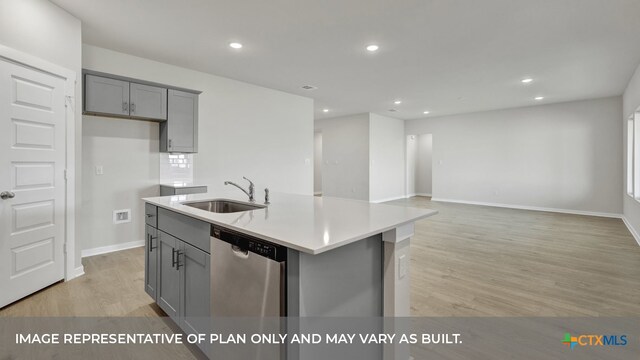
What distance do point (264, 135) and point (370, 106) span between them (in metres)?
3.10

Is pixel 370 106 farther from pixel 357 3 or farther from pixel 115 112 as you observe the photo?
pixel 115 112

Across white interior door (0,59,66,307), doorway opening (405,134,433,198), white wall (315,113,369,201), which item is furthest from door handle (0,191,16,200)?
doorway opening (405,134,433,198)

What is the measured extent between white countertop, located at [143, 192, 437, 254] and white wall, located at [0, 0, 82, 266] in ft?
6.24

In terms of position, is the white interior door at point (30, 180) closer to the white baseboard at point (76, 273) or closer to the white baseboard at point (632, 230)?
the white baseboard at point (76, 273)

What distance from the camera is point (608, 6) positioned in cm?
272

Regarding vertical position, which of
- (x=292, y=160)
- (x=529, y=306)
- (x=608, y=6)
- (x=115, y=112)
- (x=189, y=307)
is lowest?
(x=529, y=306)

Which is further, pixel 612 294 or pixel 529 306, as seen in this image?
pixel 612 294

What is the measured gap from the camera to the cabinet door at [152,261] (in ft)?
7.25

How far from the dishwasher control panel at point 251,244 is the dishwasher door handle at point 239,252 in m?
0.01

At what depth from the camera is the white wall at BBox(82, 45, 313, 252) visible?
3750 mm

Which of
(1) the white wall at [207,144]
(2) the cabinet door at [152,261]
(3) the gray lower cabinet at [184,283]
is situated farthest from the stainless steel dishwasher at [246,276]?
(1) the white wall at [207,144]

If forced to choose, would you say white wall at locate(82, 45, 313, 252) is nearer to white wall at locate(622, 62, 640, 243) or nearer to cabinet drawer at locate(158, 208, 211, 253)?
cabinet drawer at locate(158, 208, 211, 253)

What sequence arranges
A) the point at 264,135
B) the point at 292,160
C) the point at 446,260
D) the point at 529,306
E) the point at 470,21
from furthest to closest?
1. the point at 292,160
2. the point at 264,135
3. the point at 446,260
4. the point at 470,21
5. the point at 529,306

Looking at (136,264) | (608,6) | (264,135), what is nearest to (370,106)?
(264,135)
